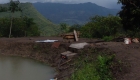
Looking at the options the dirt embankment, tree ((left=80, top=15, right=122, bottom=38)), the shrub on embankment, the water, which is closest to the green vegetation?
the shrub on embankment

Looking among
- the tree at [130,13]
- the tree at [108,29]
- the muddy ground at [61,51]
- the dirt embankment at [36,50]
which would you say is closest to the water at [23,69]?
the muddy ground at [61,51]

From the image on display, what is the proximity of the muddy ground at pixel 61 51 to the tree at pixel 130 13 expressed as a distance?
2.59 meters

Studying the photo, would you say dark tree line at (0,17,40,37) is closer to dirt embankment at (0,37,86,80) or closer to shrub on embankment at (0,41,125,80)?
dirt embankment at (0,37,86,80)

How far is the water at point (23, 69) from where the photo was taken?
15.7m

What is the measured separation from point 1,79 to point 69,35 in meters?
9.72

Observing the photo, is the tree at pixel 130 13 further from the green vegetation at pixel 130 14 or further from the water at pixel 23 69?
the water at pixel 23 69

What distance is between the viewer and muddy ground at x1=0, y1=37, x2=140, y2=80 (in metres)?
11.4

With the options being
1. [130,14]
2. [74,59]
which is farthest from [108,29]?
[74,59]

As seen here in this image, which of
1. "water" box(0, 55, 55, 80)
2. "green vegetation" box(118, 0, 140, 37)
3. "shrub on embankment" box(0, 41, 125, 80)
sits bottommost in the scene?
"water" box(0, 55, 55, 80)

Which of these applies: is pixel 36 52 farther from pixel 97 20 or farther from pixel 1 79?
pixel 97 20

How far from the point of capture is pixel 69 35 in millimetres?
23438

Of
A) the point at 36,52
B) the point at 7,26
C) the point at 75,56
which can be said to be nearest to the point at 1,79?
the point at 75,56

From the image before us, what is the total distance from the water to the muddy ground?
2.43 ft

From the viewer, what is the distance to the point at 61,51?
21.7 meters
